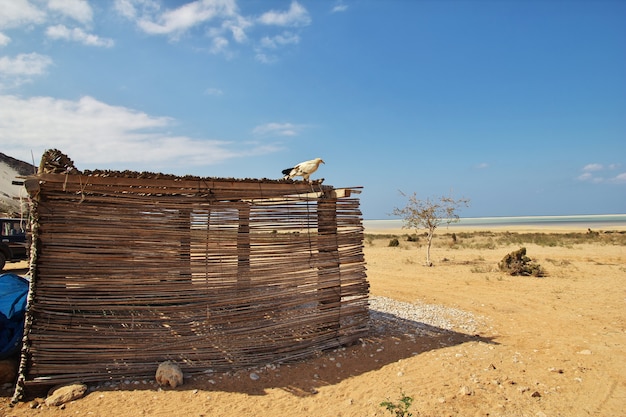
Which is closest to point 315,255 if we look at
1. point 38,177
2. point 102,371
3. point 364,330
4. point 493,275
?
point 364,330

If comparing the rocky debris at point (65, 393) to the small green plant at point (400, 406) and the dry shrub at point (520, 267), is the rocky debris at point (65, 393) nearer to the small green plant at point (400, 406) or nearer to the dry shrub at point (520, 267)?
the small green plant at point (400, 406)

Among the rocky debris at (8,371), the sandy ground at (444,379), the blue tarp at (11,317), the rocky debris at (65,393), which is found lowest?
the sandy ground at (444,379)

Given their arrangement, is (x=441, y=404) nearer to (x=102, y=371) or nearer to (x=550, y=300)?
(x=102, y=371)

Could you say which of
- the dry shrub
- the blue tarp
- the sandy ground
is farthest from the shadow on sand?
the dry shrub

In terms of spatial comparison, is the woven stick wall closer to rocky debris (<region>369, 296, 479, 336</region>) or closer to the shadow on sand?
the shadow on sand

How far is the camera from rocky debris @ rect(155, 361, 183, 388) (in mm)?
3768

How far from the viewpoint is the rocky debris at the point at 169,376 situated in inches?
148

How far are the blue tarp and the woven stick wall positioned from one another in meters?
0.51

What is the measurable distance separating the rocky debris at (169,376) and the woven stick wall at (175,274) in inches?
6.4

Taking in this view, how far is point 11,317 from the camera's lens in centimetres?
409

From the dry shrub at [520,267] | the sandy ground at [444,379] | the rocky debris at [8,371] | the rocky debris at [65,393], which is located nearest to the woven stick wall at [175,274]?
the rocky debris at [65,393]

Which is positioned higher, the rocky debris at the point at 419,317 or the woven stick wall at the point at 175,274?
the woven stick wall at the point at 175,274

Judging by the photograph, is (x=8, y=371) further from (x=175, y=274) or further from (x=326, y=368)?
(x=326, y=368)

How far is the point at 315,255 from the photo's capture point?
4938 millimetres
